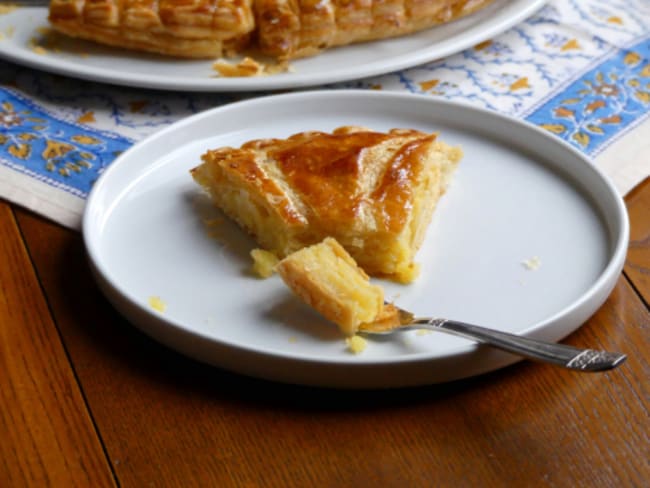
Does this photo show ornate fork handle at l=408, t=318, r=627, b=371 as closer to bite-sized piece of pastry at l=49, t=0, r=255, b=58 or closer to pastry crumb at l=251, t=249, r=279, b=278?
pastry crumb at l=251, t=249, r=279, b=278

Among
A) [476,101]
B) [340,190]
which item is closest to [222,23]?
[476,101]

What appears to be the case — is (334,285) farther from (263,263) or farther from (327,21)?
(327,21)

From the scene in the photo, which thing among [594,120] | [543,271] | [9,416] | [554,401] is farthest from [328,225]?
[594,120]

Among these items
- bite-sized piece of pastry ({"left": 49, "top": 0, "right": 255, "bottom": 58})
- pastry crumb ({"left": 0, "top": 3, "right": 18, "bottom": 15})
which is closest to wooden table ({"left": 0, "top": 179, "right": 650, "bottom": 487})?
bite-sized piece of pastry ({"left": 49, "top": 0, "right": 255, "bottom": 58})

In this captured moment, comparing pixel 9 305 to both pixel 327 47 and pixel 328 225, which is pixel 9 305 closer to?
pixel 328 225

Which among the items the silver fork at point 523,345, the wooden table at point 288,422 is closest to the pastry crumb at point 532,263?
the wooden table at point 288,422
